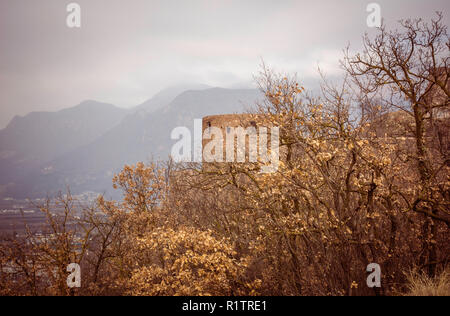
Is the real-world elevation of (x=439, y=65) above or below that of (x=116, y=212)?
above

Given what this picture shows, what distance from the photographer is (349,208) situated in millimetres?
7125

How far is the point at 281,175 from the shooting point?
6938 mm

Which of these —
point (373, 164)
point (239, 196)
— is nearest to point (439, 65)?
point (373, 164)

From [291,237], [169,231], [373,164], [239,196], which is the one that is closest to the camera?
[373,164]

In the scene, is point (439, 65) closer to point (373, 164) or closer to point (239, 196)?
point (373, 164)

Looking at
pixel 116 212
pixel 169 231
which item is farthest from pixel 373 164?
pixel 116 212

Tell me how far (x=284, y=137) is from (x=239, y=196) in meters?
4.87

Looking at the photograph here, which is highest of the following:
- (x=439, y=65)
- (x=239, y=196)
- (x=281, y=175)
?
(x=439, y=65)
